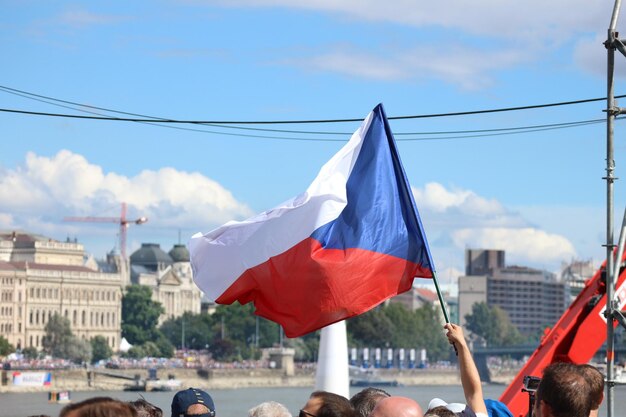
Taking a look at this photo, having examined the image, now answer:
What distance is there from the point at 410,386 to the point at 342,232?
12156 centimetres

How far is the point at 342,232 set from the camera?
8.38 m

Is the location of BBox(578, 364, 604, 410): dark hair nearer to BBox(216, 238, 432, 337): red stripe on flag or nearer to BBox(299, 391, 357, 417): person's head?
BBox(299, 391, 357, 417): person's head

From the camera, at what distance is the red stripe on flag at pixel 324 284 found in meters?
8.19

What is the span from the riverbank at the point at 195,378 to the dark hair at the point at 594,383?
87.3m

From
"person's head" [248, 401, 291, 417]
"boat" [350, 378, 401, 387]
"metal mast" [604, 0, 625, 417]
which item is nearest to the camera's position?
"person's head" [248, 401, 291, 417]

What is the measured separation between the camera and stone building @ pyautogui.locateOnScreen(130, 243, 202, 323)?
498 ft

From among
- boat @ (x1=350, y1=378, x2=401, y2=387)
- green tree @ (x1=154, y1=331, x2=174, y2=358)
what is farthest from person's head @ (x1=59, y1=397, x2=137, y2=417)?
green tree @ (x1=154, y1=331, x2=174, y2=358)

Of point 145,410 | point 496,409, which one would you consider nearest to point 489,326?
point 496,409

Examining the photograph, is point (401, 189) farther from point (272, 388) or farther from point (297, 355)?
point (297, 355)

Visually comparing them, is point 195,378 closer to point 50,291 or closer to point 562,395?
point 50,291

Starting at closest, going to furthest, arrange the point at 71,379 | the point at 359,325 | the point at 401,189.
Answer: the point at 401,189, the point at 71,379, the point at 359,325

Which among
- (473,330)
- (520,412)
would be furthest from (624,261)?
(473,330)

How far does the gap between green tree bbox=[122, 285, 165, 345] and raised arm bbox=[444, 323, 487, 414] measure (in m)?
129

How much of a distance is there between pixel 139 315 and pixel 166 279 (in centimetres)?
1632
